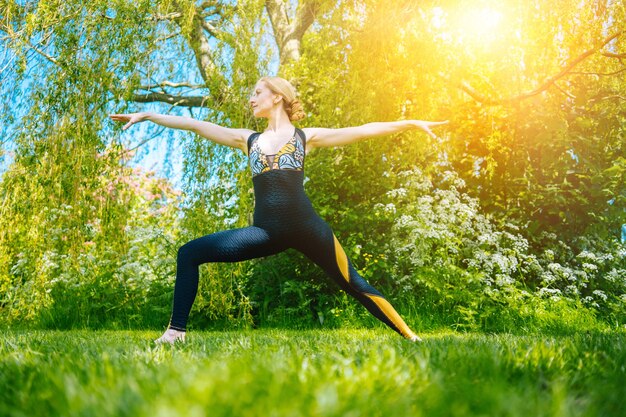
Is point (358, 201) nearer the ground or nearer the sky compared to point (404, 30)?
nearer the ground

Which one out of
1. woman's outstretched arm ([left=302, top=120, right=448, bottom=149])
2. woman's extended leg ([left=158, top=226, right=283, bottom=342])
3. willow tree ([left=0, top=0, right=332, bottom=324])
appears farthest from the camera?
willow tree ([left=0, top=0, right=332, bottom=324])

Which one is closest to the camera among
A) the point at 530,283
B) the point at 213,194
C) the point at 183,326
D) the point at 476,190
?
the point at 183,326

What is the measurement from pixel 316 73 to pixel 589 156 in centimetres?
340

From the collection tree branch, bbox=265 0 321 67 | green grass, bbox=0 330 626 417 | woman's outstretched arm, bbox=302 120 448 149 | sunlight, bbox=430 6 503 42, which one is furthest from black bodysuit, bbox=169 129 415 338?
tree branch, bbox=265 0 321 67

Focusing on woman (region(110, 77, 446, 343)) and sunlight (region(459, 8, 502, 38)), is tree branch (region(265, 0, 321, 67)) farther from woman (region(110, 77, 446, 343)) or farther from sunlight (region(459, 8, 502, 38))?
woman (region(110, 77, 446, 343))

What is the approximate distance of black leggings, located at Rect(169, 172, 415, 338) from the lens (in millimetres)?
2814

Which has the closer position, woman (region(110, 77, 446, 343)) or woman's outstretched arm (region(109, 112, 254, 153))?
woman (region(110, 77, 446, 343))

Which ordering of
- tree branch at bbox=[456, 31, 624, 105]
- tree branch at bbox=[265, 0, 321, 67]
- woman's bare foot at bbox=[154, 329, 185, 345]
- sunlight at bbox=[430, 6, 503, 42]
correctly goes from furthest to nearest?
tree branch at bbox=[265, 0, 321, 67] < tree branch at bbox=[456, 31, 624, 105] < sunlight at bbox=[430, 6, 503, 42] < woman's bare foot at bbox=[154, 329, 185, 345]

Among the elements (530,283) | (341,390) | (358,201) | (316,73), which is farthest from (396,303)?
(341,390)

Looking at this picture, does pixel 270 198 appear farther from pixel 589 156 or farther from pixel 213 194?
pixel 589 156

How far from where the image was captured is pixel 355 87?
15.8 ft

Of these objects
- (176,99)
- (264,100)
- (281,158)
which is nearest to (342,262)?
(281,158)

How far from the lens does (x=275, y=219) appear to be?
2.89 m

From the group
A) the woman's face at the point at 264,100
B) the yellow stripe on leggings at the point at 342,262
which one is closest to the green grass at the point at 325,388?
the yellow stripe on leggings at the point at 342,262
